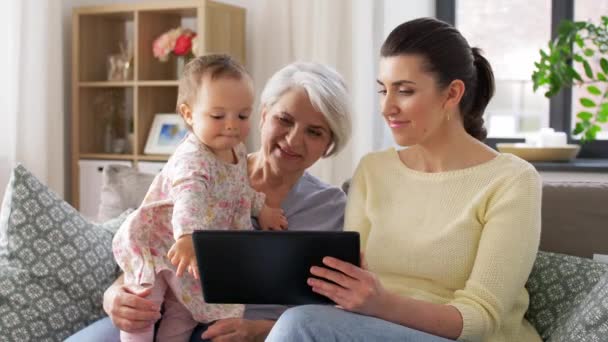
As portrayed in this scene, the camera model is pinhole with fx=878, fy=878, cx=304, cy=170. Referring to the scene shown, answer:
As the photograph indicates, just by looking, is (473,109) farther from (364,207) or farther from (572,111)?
(572,111)

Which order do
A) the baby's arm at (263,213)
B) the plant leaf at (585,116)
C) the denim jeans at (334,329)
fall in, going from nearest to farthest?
the denim jeans at (334,329)
the baby's arm at (263,213)
the plant leaf at (585,116)

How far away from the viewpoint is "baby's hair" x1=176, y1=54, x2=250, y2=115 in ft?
6.25

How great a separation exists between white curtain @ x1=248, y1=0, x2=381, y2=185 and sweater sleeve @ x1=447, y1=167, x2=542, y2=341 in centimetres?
198

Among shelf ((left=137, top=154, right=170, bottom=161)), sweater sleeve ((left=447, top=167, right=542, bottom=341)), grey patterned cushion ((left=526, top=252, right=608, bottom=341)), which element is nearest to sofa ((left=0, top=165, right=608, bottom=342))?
grey patterned cushion ((left=526, top=252, right=608, bottom=341))

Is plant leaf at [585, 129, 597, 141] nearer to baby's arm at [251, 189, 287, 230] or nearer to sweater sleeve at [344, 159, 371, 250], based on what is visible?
sweater sleeve at [344, 159, 371, 250]

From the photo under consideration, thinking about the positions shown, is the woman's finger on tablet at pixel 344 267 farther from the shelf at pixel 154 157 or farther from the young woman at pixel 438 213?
the shelf at pixel 154 157

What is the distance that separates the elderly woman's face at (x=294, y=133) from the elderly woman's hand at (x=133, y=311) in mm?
485

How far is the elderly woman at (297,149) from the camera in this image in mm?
2096

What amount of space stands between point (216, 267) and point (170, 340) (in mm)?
433

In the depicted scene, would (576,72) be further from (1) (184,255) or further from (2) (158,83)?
(1) (184,255)

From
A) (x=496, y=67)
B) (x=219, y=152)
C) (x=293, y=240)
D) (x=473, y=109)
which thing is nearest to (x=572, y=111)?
(x=496, y=67)

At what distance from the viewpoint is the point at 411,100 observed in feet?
6.06

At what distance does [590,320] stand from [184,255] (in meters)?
0.80

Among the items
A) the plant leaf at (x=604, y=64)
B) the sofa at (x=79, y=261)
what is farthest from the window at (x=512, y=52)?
the sofa at (x=79, y=261)
